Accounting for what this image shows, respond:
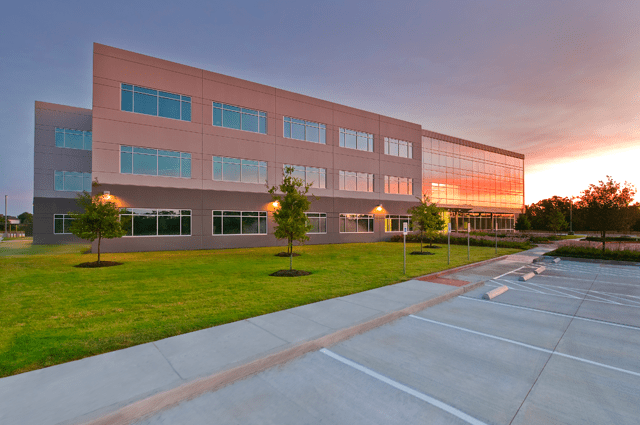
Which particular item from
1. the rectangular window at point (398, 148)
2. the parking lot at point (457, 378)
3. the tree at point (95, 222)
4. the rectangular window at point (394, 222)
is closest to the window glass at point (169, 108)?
the tree at point (95, 222)

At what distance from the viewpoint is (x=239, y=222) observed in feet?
88.5

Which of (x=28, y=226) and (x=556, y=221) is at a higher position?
(x=556, y=221)

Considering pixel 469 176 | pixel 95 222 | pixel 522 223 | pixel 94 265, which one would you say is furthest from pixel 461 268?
pixel 522 223

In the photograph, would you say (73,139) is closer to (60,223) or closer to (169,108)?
(60,223)

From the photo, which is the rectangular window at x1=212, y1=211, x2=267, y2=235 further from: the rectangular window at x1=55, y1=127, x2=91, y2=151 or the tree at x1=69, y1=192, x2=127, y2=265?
the rectangular window at x1=55, y1=127, x2=91, y2=151

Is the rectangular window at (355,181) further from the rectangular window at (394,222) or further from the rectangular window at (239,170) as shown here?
the rectangular window at (239,170)

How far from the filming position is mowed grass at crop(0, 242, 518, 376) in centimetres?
564

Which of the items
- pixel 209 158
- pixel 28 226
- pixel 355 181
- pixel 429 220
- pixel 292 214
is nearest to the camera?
pixel 292 214

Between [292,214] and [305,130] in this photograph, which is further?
[305,130]

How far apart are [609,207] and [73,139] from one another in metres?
49.8

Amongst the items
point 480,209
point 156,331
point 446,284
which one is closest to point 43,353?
A: point 156,331

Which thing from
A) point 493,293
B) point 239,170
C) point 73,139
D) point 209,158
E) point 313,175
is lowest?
point 493,293

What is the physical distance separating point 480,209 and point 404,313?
5110 cm

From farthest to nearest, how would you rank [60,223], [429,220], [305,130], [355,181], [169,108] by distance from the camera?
[355,181] → [60,223] → [305,130] → [429,220] → [169,108]
